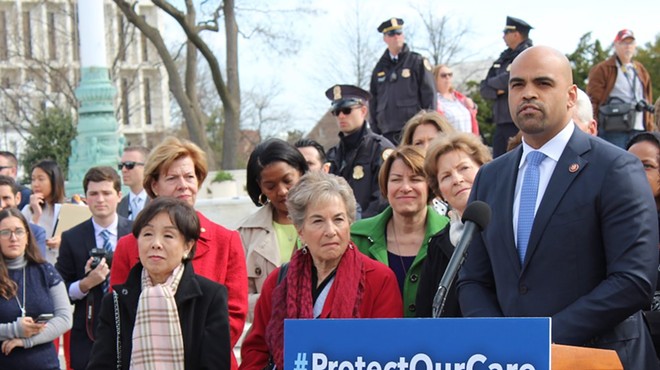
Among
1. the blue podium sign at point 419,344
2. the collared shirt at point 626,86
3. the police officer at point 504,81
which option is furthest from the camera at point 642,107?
the blue podium sign at point 419,344

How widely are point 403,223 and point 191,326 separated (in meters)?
1.25

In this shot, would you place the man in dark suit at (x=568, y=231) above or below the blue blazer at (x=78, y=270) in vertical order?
above

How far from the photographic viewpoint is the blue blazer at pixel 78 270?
22.1 ft

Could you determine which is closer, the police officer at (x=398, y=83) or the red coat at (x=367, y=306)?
the red coat at (x=367, y=306)

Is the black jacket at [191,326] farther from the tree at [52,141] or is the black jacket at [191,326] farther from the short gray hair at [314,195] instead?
the tree at [52,141]

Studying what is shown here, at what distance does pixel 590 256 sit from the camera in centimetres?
380

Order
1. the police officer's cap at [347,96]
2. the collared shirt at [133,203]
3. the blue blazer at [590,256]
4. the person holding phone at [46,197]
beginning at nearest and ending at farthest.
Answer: the blue blazer at [590,256] → the police officer's cap at [347,96] → the collared shirt at [133,203] → the person holding phone at [46,197]

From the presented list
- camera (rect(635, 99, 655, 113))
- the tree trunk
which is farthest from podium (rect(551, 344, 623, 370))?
the tree trunk

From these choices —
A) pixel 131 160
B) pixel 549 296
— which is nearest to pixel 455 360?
pixel 549 296

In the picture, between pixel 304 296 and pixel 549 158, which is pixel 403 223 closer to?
pixel 304 296

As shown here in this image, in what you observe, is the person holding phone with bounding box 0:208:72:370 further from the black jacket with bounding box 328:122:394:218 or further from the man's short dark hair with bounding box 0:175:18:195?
the black jacket with bounding box 328:122:394:218

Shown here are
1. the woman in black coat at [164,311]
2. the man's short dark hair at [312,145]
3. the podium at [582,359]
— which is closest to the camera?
the podium at [582,359]

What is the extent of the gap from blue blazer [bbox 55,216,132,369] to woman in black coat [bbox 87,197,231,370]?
186 centimetres

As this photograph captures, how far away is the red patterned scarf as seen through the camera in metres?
4.48
